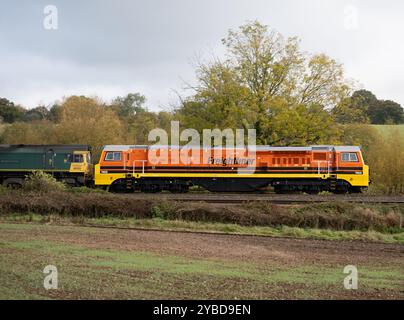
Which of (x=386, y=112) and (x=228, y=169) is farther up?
(x=386, y=112)

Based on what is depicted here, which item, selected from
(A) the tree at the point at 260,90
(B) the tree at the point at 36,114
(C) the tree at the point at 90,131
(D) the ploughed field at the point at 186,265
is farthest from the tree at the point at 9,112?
(D) the ploughed field at the point at 186,265

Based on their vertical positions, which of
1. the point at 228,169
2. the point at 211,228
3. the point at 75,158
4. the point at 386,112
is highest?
the point at 386,112

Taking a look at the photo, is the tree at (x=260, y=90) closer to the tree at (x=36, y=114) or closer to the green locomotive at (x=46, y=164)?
the green locomotive at (x=46, y=164)

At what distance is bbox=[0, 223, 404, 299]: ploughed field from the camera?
28.6 ft

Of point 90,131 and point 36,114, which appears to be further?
point 36,114

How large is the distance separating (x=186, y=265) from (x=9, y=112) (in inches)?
2803

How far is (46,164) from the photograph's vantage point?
3203cm

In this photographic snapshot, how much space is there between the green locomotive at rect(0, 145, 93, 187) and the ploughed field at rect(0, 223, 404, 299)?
15778 mm

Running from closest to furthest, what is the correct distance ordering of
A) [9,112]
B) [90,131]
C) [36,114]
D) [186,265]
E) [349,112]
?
[186,265] → [349,112] → [90,131] → [9,112] → [36,114]

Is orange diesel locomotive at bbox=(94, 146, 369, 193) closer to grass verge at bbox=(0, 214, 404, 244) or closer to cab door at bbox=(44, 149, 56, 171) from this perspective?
cab door at bbox=(44, 149, 56, 171)

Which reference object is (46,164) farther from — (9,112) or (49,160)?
(9,112)

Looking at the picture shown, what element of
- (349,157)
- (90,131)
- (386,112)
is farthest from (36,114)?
(349,157)

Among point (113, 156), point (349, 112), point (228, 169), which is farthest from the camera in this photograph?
point (349, 112)

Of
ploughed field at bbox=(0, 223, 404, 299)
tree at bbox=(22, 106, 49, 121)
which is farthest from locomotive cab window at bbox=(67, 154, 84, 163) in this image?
tree at bbox=(22, 106, 49, 121)
